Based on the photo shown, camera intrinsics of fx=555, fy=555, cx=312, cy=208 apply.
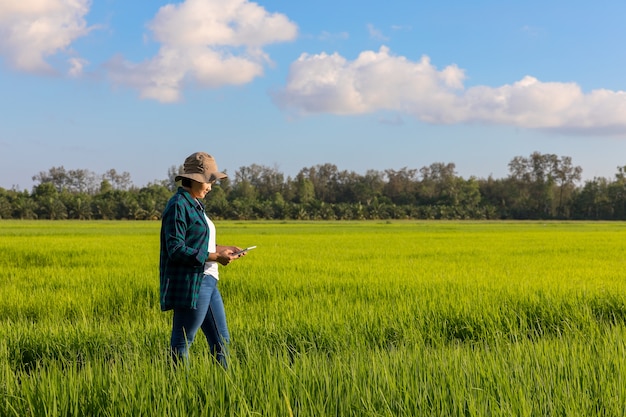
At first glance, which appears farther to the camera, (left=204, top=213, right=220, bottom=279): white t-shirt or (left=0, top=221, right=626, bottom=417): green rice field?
(left=204, top=213, right=220, bottom=279): white t-shirt

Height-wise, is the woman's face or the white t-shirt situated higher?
the woman's face

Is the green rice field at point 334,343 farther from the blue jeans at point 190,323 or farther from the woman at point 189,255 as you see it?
the woman at point 189,255

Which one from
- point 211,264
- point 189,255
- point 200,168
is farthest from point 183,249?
point 200,168

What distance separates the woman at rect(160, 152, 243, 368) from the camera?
344 centimetres

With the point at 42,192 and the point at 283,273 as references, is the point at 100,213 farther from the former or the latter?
the point at 283,273

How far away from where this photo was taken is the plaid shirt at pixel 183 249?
342 cm

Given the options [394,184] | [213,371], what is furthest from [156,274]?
[394,184]

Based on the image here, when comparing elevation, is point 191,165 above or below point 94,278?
above

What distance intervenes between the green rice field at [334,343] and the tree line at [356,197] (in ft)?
194

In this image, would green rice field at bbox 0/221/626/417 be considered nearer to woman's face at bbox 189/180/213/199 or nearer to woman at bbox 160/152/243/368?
woman at bbox 160/152/243/368

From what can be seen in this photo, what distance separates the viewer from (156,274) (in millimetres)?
9734

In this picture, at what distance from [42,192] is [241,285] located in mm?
69110

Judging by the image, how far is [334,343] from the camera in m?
4.75

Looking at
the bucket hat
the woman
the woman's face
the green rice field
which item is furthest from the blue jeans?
the bucket hat
